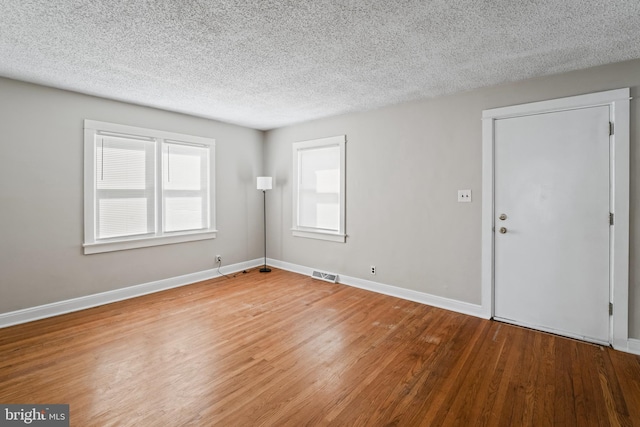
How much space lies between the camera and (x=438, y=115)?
141 inches

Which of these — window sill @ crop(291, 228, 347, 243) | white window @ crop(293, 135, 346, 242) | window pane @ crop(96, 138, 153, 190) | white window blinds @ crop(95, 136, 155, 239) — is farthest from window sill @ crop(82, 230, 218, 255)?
white window @ crop(293, 135, 346, 242)

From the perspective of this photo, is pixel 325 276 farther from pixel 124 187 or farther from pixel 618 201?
pixel 618 201

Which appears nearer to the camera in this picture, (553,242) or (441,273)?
(553,242)

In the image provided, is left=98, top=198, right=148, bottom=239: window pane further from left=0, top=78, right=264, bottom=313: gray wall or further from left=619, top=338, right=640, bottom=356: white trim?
left=619, top=338, right=640, bottom=356: white trim

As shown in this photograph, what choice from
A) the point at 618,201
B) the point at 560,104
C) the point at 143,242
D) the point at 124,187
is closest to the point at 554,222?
the point at 618,201

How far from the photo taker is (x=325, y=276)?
15.3 feet

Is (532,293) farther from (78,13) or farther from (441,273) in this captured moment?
(78,13)

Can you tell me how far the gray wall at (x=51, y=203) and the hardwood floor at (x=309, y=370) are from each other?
45 cm

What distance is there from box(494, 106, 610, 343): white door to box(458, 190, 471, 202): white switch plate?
0.27 metres

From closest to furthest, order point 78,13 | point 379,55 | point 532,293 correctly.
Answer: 1. point 78,13
2. point 379,55
3. point 532,293

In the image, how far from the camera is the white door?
272 cm

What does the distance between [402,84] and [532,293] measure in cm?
256

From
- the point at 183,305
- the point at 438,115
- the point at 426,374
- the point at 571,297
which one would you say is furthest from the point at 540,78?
the point at 183,305

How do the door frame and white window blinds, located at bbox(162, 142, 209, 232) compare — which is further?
white window blinds, located at bbox(162, 142, 209, 232)
